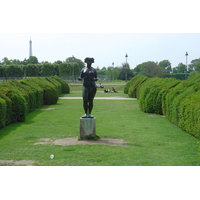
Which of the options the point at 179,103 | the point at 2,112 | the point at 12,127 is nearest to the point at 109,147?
the point at 179,103

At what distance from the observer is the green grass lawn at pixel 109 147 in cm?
1006

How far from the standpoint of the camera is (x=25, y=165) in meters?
9.61

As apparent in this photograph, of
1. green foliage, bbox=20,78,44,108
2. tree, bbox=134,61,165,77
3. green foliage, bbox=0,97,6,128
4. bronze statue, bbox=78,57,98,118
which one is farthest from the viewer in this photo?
tree, bbox=134,61,165,77

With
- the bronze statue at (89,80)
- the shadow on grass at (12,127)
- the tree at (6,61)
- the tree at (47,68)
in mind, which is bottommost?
the shadow on grass at (12,127)

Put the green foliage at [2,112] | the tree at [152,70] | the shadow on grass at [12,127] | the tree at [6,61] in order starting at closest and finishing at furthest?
the shadow on grass at [12,127] → the green foliage at [2,112] → the tree at [152,70] → the tree at [6,61]

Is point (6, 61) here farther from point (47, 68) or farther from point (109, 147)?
point (109, 147)

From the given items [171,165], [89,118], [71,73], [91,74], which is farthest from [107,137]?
[71,73]

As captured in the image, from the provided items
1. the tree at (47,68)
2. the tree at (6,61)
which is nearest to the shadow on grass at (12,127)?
the tree at (47,68)

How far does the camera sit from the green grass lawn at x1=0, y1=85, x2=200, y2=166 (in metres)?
10.1

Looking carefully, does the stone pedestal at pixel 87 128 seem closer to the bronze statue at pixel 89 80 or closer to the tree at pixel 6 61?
the bronze statue at pixel 89 80

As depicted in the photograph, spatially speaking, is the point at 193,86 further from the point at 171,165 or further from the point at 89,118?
the point at 171,165

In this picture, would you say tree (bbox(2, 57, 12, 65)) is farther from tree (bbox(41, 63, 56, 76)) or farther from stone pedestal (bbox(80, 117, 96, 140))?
stone pedestal (bbox(80, 117, 96, 140))

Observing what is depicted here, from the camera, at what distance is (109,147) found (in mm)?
11891

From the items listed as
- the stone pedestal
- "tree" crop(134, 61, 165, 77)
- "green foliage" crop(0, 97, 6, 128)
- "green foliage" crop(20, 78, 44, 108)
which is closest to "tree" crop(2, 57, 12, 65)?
"tree" crop(134, 61, 165, 77)
